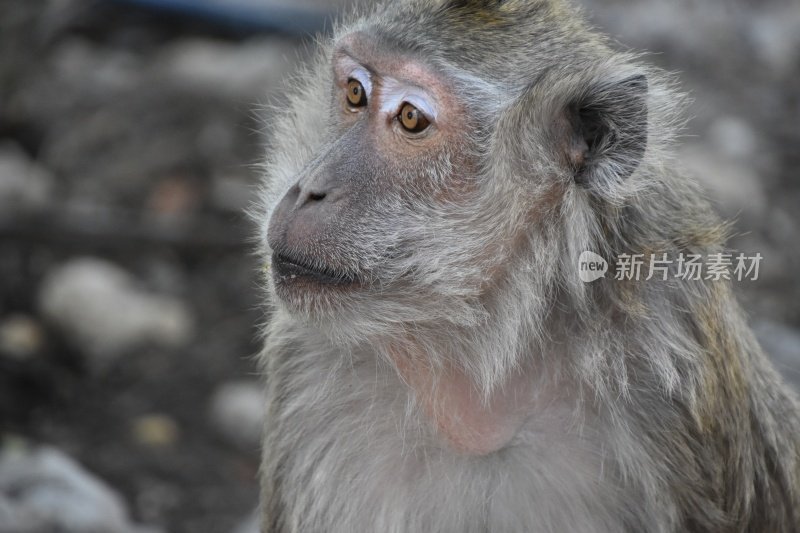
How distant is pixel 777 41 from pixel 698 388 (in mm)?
5987

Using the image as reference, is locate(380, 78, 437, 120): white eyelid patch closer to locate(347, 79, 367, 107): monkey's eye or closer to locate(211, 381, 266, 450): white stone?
locate(347, 79, 367, 107): monkey's eye

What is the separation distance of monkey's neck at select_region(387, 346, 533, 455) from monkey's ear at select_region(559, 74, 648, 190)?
1.71 feet

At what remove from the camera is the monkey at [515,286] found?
275 centimetres

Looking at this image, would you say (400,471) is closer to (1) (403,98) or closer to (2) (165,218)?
(1) (403,98)

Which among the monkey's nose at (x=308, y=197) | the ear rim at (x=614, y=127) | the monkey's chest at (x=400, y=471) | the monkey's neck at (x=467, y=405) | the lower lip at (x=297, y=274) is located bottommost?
the monkey's chest at (x=400, y=471)

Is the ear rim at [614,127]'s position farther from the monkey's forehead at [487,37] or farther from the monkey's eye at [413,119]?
the monkey's eye at [413,119]

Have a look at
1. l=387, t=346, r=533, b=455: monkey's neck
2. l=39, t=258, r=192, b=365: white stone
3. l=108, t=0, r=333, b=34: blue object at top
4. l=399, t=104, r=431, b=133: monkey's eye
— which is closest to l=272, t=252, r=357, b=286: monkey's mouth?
l=387, t=346, r=533, b=455: monkey's neck

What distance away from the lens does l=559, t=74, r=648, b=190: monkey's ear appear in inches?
106

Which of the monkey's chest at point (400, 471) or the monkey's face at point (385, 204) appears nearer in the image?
the monkey's face at point (385, 204)

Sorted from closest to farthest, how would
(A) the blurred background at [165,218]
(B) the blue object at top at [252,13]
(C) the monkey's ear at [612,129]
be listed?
(C) the monkey's ear at [612,129] → (A) the blurred background at [165,218] → (B) the blue object at top at [252,13]

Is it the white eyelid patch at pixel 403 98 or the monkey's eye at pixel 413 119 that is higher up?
the white eyelid patch at pixel 403 98

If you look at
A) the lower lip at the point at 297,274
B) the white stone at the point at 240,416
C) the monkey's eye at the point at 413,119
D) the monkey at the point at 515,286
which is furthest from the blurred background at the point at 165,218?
the monkey's eye at the point at 413,119

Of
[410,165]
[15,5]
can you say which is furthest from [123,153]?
[410,165]

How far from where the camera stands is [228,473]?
16.1ft
